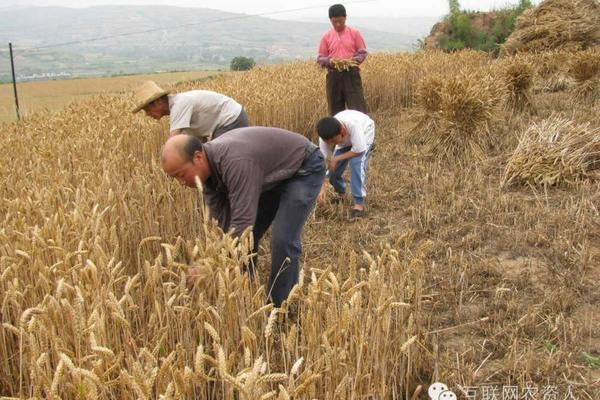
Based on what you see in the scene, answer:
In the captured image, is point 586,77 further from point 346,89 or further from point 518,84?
point 346,89

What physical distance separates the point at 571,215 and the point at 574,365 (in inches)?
81.5

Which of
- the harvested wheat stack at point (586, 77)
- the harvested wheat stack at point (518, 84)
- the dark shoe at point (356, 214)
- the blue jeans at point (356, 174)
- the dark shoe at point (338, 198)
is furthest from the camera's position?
the harvested wheat stack at point (586, 77)

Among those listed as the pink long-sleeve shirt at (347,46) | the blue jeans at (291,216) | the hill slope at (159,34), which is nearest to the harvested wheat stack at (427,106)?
the pink long-sleeve shirt at (347,46)

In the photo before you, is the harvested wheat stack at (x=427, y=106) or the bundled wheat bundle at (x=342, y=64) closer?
the bundled wheat bundle at (x=342, y=64)

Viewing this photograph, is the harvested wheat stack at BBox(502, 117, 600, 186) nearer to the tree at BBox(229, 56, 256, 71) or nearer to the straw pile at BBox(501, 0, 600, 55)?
the straw pile at BBox(501, 0, 600, 55)

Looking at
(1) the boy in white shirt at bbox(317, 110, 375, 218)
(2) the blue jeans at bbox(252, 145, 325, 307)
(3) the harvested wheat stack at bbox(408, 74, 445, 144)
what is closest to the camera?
(2) the blue jeans at bbox(252, 145, 325, 307)

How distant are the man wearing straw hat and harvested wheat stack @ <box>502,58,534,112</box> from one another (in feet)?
15.9

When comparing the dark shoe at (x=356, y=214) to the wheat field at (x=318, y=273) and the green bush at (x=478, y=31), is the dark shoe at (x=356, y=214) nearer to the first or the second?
the wheat field at (x=318, y=273)

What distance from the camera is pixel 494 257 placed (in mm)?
3590

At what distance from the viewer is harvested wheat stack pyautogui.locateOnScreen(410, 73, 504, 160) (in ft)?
20.6

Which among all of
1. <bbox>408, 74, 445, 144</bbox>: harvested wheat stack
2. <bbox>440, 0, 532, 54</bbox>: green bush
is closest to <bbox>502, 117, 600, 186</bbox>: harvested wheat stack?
<bbox>408, 74, 445, 144</bbox>: harvested wheat stack

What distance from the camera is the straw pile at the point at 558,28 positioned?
11.5m

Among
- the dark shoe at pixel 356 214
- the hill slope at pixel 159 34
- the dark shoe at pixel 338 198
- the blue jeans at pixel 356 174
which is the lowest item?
the dark shoe at pixel 356 214

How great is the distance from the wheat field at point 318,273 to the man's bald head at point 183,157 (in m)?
0.25
